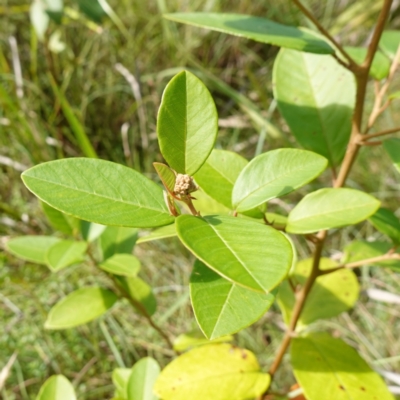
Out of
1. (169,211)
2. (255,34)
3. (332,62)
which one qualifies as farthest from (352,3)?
(169,211)

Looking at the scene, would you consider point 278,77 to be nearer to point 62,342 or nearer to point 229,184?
point 229,184

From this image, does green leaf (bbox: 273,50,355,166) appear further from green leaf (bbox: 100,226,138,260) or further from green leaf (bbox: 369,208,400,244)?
green leaf (bbox: 100,226,138,260)

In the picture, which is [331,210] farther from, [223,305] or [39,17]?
[39,17]

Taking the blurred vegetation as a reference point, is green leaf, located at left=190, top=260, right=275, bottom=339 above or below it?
above

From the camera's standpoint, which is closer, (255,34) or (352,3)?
(255,34)

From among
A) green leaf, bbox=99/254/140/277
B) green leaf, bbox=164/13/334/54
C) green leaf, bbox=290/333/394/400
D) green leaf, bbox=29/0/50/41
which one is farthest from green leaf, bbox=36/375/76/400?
green leaf, bbox=29/0/50/41

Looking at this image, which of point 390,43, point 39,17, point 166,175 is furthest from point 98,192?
point 39,17
